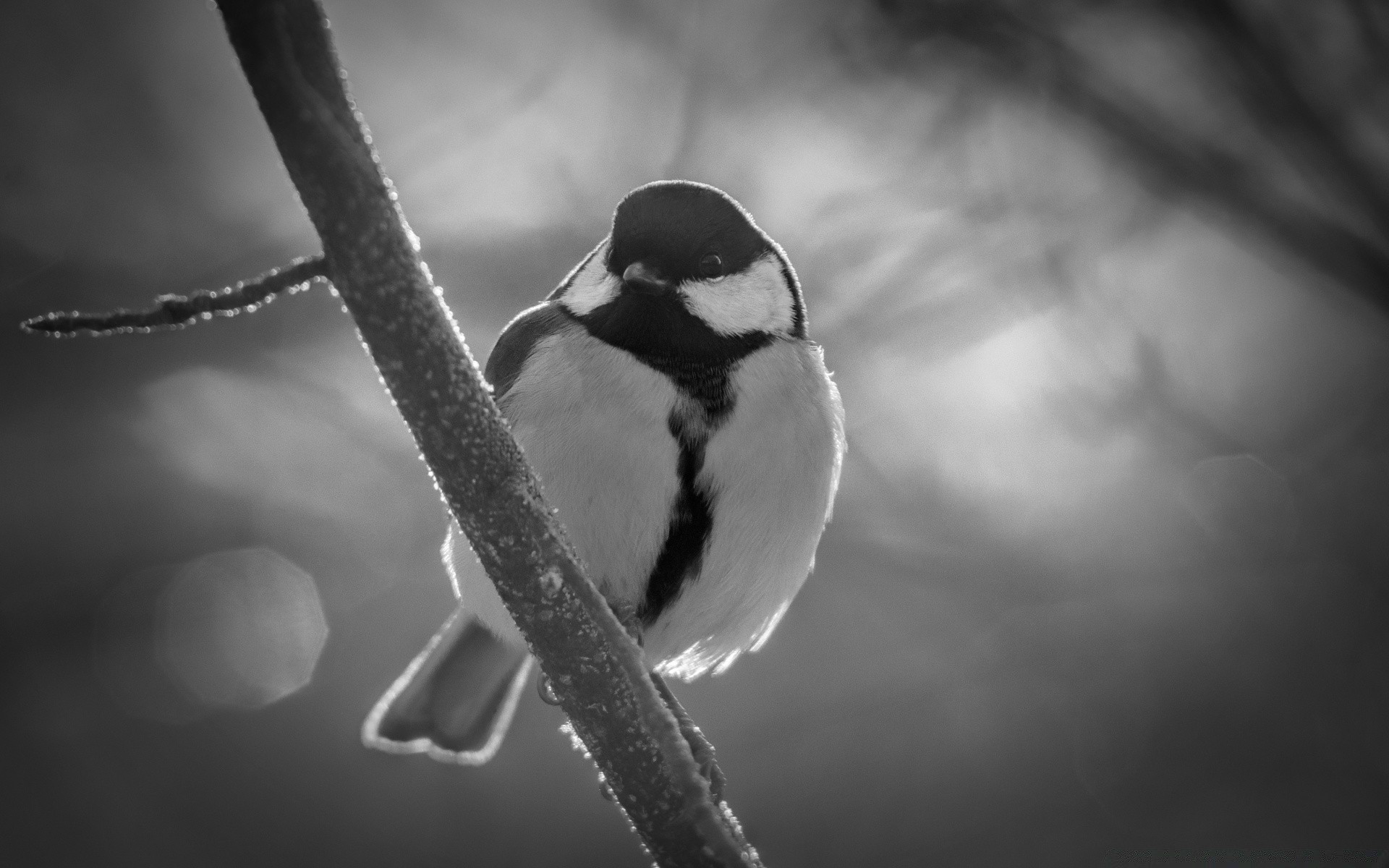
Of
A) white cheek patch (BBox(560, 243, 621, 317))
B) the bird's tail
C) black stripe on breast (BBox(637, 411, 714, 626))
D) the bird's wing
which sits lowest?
the bird's tail

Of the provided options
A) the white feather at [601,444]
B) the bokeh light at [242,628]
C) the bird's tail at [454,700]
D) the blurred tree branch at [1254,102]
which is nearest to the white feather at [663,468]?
the white feather at [601,444]

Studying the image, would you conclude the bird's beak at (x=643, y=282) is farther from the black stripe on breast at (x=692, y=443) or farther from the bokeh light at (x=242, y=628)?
the bokeh light at (x=242, y=628)

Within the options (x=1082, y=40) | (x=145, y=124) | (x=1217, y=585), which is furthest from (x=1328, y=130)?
(x=145, y=124)

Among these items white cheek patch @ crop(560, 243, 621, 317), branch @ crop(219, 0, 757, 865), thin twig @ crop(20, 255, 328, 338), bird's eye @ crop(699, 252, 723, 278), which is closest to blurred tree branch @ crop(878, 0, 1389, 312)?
bird's eye @ crop(699, 252, 723, 278)

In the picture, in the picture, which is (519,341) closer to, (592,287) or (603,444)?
(592,287)

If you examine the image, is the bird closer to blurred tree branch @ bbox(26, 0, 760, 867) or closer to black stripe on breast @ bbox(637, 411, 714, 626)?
black stripe on breast @ bbox(637, 411, 714, 626)

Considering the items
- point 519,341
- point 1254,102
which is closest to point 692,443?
point 519,341
